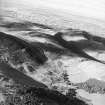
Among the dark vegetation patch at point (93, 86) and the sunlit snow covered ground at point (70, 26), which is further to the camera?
the sunlit snow covered ground at point (70, 26)

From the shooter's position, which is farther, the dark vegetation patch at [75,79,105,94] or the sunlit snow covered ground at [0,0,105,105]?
the sunlit snow covered ground at [0,0,105,105]

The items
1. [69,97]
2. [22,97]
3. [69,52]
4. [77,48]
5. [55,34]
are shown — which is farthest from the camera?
[55,34]

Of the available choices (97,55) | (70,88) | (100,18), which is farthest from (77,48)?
(100,18)

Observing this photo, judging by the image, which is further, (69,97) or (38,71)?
(38,71)

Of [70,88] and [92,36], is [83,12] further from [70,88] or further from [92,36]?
[70,88]

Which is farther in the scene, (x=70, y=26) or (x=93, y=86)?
(x=70, y=26)

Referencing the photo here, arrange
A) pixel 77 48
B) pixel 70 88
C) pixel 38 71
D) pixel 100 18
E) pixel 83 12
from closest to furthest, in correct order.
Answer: pixel 70 88
pixel 38 71
pixel 77 48
pixel 100 18
pixel 83 12

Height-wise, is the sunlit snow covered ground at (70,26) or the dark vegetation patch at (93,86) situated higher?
the sunlit snow covered ground at (70,26)

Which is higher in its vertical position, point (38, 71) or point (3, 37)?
point (3, 37)

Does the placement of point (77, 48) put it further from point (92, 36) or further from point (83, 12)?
point (83, 12)

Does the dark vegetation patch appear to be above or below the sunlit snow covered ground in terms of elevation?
below

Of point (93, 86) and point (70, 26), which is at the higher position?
point (70, 26)
